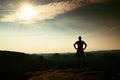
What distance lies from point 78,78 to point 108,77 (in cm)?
A: 152

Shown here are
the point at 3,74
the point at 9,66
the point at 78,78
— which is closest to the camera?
the point at 78,78

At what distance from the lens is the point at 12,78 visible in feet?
110

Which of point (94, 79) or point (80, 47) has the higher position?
point (80, 47)

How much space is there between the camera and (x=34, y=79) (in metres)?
12.9

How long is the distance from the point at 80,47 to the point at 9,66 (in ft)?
105

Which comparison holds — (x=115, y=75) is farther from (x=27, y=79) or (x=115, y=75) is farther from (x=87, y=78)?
(x=27, y=79)

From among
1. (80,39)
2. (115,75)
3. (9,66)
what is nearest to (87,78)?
(115,75)

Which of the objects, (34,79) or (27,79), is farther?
(27,79)

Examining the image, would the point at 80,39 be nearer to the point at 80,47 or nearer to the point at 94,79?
the point at 80,47

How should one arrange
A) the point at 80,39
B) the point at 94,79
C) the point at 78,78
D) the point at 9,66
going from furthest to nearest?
the point at 9,66
the point at 80,39
the point at 78,78
the point at 94,79

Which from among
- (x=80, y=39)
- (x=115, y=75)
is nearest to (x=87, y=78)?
(x=115, y=75)

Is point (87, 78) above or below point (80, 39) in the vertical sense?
below

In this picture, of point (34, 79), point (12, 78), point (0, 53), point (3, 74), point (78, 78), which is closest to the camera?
point (78, 78)

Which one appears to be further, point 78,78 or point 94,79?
point 78,78
